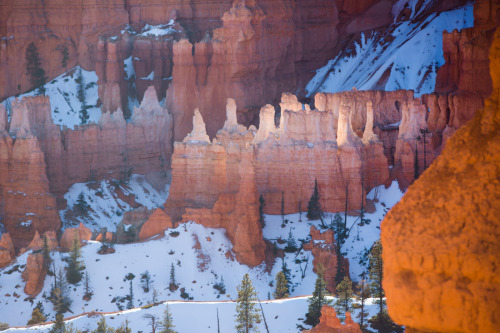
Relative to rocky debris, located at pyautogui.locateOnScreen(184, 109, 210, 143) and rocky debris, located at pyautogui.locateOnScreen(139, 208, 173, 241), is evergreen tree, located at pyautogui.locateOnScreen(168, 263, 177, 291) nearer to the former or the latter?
rocky debris, located at pyautogui.locateOnScreen(139, 208, 173, 241)

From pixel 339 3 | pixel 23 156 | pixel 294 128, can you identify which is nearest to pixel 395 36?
pixel 339 3

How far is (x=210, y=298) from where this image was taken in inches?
1816

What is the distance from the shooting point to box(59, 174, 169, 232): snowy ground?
65.1m

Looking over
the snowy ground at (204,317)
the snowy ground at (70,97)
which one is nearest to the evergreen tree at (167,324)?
the snowy ground at (204,317)

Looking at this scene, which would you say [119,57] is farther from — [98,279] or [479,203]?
[479,203]

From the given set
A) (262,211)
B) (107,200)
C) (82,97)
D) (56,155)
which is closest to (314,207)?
(262,211)

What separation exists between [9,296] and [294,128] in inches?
839

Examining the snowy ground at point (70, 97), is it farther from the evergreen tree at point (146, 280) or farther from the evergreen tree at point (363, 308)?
the evergreen tree at point (363, 308)

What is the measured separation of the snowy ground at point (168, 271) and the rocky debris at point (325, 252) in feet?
1.77

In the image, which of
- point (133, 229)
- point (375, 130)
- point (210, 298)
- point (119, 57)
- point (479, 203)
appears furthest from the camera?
point (119, 57)

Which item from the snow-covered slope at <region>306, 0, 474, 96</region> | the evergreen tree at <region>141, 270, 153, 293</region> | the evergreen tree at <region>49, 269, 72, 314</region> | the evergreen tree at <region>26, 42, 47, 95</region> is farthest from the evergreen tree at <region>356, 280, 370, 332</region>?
the evergreen tree at <region>26, 42, 47, 95</region>

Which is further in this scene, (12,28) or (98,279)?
(12,28)

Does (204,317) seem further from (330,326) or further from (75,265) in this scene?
(330,326)

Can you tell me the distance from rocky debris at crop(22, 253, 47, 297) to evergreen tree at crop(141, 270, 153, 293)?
17.4 feet
